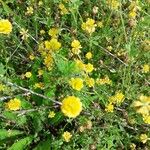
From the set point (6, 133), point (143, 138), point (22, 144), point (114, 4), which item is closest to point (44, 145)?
point (22, 144)

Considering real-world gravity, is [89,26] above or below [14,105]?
above

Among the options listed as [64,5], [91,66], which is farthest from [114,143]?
[64,5]

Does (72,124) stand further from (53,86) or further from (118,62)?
(118,62)

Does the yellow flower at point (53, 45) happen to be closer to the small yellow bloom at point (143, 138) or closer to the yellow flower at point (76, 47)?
the yellow flower at point (76, 47)

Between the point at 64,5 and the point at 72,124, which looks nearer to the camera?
the point at 72,124

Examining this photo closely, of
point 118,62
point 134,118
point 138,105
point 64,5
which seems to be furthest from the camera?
point 64,5

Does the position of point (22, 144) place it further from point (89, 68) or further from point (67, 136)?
point (89, 68)

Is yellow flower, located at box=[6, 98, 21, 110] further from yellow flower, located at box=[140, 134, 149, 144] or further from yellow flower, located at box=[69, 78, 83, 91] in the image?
yellow flower, located at box=[140, 134, 149, 144]
